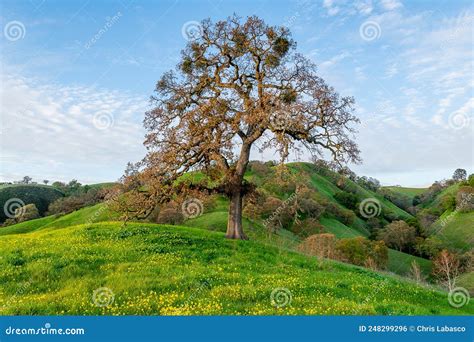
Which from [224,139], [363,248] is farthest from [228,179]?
[363,248]

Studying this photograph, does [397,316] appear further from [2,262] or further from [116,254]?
[2,262]

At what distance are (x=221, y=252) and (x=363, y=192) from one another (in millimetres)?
142675

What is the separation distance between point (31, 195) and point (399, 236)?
11961 cm

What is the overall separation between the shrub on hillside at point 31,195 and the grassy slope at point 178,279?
4790 inches

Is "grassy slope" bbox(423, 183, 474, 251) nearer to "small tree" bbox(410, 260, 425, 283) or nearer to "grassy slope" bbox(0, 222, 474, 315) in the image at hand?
"small tree" bbox(410, 260, 425, 283)

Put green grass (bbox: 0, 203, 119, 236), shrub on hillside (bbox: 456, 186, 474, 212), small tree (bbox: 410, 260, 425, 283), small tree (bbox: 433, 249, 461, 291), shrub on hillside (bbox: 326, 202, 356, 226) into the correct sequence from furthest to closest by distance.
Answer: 1. shrub on hillside (bbox: 456, 186, 474, 212)
2. shrub on hillside (bbox: 326, 202, 356, 226)
3. green grass (bbox: 0, 203, 119, 236)
4. small tree (bbox: 433, 249, 461, 291)
5. small tree (bbox: 410, 260, 425, 283)

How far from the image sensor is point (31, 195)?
140750mm

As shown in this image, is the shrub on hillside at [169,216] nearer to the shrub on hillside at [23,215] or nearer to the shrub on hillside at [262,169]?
the shrub on hillside at [262,169]

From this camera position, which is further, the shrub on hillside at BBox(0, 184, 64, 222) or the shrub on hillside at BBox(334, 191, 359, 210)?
the shrub on hillside at BBox(334, 191, 359, 210)

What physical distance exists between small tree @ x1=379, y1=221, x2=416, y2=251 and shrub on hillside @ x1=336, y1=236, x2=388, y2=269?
3082cm

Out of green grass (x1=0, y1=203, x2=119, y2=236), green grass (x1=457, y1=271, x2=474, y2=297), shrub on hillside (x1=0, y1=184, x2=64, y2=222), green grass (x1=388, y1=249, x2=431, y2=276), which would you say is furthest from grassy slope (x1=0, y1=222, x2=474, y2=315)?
shrub on hillside (x1=0, y1=184, x2=64, y2=222)

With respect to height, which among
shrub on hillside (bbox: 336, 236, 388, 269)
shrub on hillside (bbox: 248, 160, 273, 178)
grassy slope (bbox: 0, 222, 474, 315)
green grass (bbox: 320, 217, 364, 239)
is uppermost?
shrub on hillside (bbox: 248, 160, 273, 178)

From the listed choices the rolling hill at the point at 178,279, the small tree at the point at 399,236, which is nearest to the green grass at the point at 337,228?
the small tree at the point at 399,236

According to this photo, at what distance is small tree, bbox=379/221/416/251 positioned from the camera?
358ft
